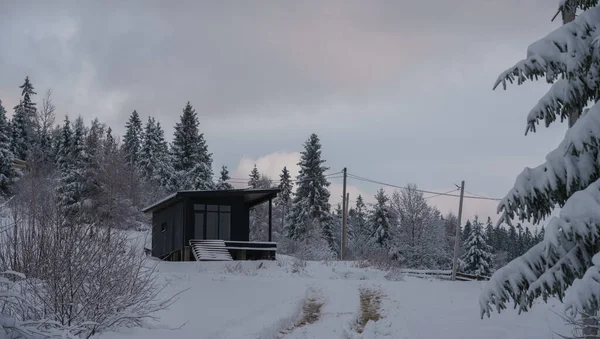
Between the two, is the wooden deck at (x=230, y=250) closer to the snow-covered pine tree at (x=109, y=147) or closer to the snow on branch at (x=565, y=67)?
the snow-covered pine tree at (x=109, y=147)

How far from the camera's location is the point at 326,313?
47.2 feet

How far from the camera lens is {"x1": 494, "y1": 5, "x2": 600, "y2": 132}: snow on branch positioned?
17.8ft

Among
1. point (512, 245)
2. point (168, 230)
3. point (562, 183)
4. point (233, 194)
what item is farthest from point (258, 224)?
point (562, 183)

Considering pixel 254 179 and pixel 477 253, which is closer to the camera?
pixel 477 253

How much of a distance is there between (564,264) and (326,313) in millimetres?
9918

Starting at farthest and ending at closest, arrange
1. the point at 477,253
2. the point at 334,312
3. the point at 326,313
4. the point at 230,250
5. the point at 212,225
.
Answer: the point at 477,253 → the point at 212,225 → the point at 230,250 → the point at 334,312 → the point at 326,313

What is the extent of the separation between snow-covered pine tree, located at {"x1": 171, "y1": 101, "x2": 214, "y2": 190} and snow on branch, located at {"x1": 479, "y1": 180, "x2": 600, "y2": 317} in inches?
1766

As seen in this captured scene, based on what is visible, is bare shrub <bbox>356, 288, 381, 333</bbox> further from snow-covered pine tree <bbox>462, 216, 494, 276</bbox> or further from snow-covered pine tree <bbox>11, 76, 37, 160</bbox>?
snow-covered pine tree <bbox>11, 76, 37, 160</bbox>

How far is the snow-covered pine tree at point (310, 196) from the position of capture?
170ft

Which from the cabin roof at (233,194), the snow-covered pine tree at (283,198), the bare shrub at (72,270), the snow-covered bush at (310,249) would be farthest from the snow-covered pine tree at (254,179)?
the bare shrub at (72,270)

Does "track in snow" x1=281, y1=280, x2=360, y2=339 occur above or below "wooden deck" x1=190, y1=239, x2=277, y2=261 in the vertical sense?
below

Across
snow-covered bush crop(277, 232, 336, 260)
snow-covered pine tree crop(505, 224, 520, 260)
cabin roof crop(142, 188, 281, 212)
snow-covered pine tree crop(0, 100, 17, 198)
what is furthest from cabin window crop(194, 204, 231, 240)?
snow-covered pine tree crop(505, 224, 520, 260)

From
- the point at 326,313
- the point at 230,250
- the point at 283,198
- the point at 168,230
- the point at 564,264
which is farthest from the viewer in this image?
the point at 283,198

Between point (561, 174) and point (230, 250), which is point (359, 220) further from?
point (561, 174)
